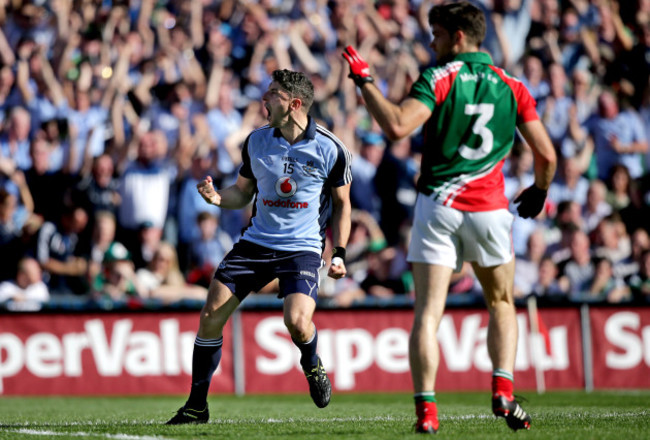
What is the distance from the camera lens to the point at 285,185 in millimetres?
7129

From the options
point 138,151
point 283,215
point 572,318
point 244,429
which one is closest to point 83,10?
point 138,151

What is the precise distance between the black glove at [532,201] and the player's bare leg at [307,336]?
1.64 meters

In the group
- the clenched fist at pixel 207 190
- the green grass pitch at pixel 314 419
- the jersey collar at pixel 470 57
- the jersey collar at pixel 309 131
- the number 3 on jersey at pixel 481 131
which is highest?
→ the jersey collar at pixel 470 57

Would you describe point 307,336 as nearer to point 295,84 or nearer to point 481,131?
point 295,84

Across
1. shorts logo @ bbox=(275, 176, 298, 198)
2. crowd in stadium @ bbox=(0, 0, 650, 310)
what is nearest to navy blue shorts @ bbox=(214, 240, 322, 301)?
shorts logo @ bbox=(275, 176, 298, 198)

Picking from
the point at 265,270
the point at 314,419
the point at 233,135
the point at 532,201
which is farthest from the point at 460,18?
the point at 233,135

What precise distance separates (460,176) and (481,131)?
0.28 metres

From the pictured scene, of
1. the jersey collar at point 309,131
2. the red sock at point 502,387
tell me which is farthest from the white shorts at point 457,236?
the jersey collar at point 309,131

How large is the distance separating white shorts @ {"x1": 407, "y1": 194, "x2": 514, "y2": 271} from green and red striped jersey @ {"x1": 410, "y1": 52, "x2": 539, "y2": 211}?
0.18 feet

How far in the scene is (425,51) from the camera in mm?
15938

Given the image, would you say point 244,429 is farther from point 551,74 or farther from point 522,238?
point 551,74

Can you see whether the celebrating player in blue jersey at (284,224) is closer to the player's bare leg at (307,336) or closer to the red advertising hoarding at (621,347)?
the player's bare leg at (307,336)

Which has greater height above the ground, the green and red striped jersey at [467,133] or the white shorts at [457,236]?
the green and red striped jersey at [467,133]

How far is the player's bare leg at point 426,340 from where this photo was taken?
18.5 ft
